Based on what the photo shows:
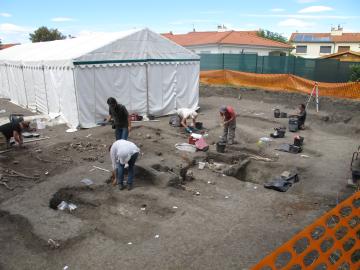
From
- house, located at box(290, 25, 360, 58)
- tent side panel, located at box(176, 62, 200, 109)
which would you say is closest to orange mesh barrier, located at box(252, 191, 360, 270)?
tent side panel, located at box(176, 62, 200, 109)

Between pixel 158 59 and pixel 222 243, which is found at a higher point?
pixel 158 59

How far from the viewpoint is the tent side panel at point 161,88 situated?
48.5 feet

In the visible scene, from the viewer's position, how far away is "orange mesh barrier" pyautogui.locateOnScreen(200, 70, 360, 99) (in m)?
16.1

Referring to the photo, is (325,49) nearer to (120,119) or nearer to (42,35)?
(42,35)

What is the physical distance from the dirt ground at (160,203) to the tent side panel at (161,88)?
10.7ft

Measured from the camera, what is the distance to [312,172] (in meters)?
8.64

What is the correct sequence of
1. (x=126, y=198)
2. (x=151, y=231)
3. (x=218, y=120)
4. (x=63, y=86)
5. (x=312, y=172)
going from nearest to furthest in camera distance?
(x=151, y=231), (x=126, y=198), (x=312, y=172), (x=63, y=86), (x=218, y=120)

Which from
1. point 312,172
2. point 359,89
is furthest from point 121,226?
point 359,89

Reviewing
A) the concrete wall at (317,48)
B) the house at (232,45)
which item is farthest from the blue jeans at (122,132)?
the concrete wall at (317,48)

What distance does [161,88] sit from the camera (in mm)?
15172

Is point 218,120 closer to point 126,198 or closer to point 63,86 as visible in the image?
point 63,86

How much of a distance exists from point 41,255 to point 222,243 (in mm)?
2924

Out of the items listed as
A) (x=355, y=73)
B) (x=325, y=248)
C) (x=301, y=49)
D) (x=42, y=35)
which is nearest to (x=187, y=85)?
(x=355, y=73)

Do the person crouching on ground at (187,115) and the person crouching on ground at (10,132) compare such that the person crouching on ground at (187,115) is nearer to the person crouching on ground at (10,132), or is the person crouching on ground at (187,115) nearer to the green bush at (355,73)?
the person crouching on ground at (10,132)
